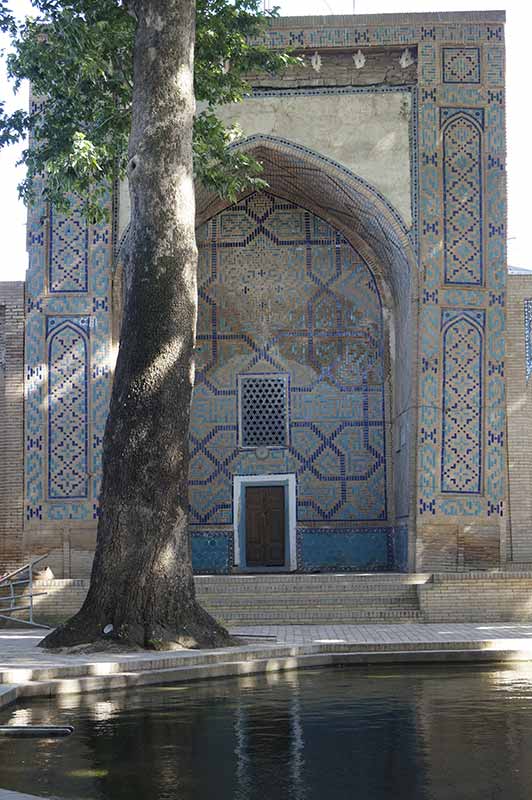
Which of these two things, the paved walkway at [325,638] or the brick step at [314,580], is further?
the brick step at [314,580]

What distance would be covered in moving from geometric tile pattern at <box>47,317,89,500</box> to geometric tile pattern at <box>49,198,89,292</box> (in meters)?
0.37

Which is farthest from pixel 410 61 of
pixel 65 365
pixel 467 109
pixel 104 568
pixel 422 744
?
pixel 422 744

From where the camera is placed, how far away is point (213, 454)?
13602 millimetres

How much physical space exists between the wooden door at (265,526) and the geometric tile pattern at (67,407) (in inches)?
95.5

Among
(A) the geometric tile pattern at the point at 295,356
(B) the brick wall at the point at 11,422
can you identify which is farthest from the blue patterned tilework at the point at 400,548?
(B) the brick wall at the point at 11,422

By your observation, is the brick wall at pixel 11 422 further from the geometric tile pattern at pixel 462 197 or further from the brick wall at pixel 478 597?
the geometric tile pattern at pixel 462 197

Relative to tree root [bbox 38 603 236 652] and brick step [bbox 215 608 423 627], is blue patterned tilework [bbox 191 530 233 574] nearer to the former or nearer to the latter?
brick step [bbox 215 608 423 627]

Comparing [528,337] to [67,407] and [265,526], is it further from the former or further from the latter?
[67,407]

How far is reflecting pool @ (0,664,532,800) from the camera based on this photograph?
10.5 ft

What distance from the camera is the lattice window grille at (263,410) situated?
535 inches

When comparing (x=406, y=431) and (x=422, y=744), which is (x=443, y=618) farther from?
(x=422, y=744)

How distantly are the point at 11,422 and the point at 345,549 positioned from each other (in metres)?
4.11

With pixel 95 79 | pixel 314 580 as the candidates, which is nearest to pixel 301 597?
pixel 314 580

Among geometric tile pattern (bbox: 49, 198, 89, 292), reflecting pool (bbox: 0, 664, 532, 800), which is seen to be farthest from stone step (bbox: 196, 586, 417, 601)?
reflecting pool (bbox: 0, 664, 532, 800)
